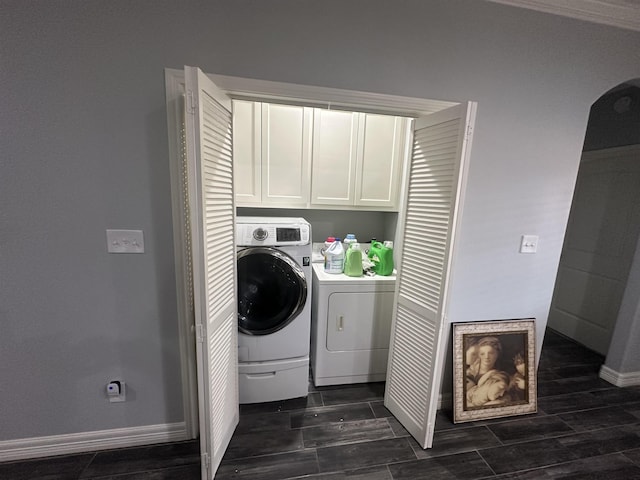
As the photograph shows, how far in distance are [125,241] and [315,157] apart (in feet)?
4.56

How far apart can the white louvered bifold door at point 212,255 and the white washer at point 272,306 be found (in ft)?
0.71

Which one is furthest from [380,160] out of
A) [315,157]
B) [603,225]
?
[603,225]

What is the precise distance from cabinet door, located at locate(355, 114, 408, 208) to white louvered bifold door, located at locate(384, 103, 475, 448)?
0.63 metres

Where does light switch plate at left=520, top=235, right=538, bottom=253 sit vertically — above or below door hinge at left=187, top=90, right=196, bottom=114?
below

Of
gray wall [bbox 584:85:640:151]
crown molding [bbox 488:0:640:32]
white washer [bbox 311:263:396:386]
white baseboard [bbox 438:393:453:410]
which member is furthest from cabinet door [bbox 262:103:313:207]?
gray wall [bbox 584:85:640:151]

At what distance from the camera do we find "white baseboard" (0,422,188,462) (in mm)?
1353

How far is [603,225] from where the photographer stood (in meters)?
2.52

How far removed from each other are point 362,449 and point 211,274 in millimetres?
1329

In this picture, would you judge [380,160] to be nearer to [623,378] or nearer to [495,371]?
[495,371]

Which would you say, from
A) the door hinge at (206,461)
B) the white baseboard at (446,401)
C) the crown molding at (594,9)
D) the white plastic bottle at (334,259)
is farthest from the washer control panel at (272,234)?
the crown molding at (594,9)

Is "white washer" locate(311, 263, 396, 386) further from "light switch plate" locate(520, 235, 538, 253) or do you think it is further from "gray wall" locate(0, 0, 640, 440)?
"light switch plate" locate(520, 235, 538, 253)

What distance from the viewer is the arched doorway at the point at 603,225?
7.61 feet

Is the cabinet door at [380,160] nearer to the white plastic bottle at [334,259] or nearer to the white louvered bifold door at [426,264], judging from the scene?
the white plastic bottle at [334,259]

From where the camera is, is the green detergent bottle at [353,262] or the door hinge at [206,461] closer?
the door hinge at [206,461]
